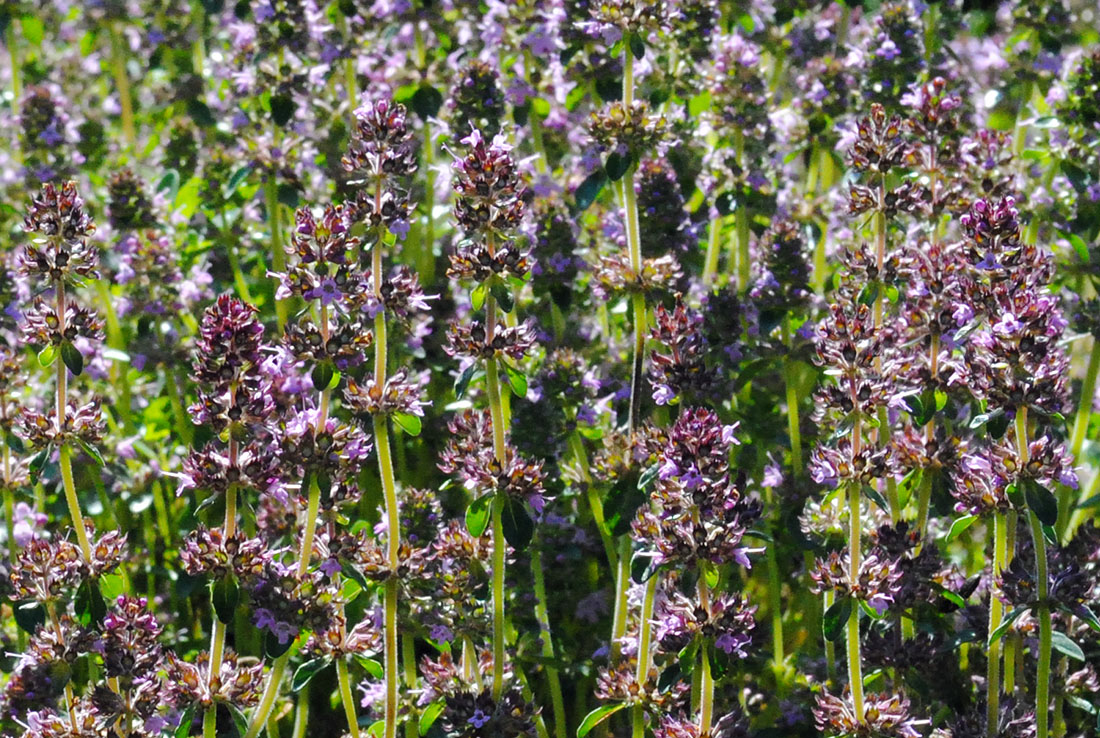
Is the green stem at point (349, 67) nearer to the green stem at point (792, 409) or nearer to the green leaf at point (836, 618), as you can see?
the green stem at point (792, 409)

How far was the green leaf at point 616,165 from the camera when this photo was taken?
4.56 meters

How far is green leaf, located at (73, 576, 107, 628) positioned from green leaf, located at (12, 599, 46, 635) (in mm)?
128

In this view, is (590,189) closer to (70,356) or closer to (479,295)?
(479,295)

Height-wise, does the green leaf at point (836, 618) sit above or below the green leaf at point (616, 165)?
below

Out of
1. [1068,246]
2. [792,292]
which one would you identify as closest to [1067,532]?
[1068,246]

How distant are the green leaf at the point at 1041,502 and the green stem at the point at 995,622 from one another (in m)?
0.19

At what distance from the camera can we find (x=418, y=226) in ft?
20.9

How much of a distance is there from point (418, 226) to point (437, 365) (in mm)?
1071

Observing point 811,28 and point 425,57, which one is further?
point 811,28

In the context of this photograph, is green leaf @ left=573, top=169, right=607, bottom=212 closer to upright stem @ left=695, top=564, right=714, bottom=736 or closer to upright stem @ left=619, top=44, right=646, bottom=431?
upright stem @ left=619, top=44, right=646, bottom=431

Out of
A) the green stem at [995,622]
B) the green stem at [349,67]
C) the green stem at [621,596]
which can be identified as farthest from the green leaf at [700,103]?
the green stem at [995,622]

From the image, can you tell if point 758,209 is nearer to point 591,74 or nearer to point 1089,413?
point 591,74

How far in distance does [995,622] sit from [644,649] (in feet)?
3.43

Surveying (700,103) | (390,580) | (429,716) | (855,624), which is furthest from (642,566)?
(700,103)
